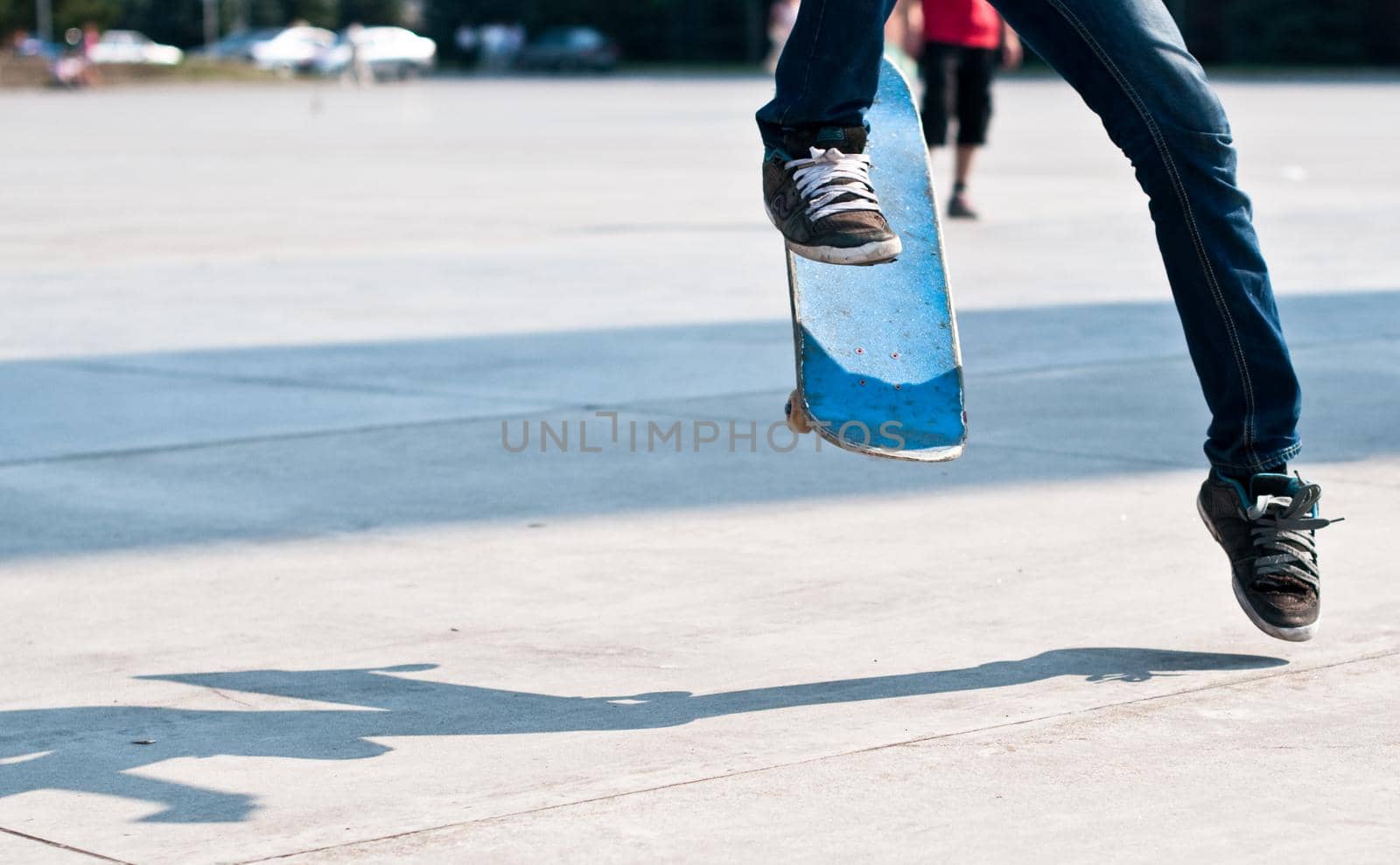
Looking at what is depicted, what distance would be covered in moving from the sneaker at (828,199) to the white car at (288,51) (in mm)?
63667

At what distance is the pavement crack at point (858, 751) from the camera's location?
2.54 meters

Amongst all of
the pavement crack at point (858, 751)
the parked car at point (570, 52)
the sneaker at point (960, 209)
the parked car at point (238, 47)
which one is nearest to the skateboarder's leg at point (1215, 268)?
the pavement crack at point (858, 751)

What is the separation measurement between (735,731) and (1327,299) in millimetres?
5969

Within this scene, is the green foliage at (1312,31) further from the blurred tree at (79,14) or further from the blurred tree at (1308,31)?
the blurred tree at (79,14)

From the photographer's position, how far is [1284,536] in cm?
338

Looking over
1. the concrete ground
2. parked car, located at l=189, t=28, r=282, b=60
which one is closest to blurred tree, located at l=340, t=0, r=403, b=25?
parked car, located at l=189, t=28, r=282, b=60

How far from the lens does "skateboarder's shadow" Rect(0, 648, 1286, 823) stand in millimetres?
2816

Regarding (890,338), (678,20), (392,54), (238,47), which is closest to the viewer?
(890,338)

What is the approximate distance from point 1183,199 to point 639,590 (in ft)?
4.12

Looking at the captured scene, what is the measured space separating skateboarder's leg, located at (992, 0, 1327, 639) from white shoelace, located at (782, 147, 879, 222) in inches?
13.1

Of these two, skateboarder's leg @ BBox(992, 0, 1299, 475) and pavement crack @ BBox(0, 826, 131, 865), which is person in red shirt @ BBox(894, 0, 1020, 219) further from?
pavement crack @ BBox(0, 826, 131, 865)

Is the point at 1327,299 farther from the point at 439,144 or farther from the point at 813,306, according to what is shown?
the point at 439,144

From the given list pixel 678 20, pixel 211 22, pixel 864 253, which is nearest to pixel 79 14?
pixel 211 22

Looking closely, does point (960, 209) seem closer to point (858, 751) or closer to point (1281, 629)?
point (1281, 629)
